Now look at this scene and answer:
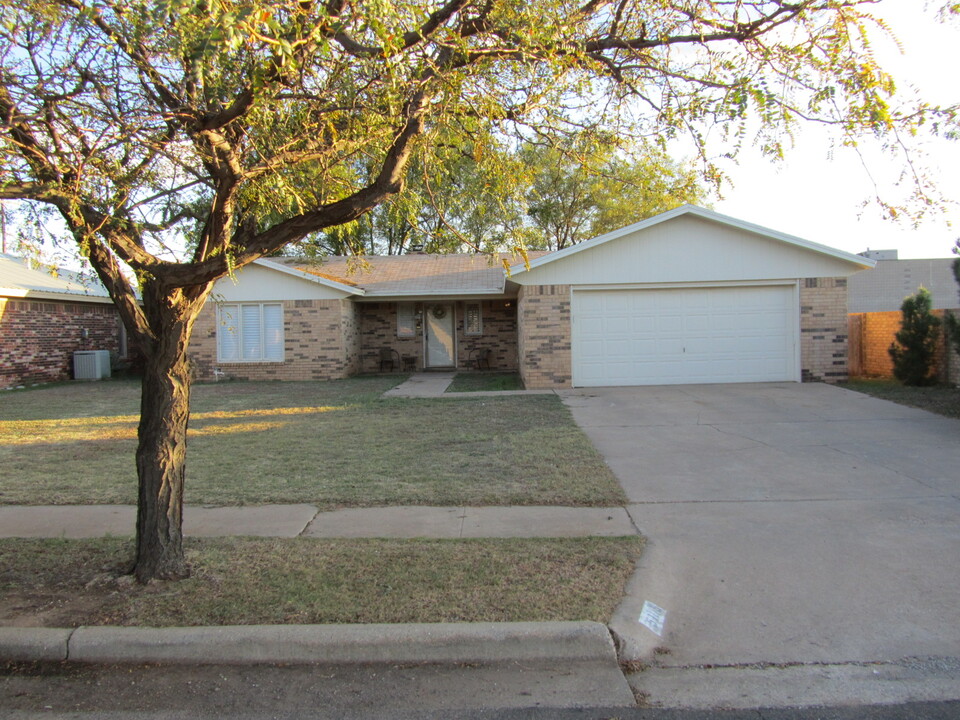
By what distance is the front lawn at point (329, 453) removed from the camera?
7.10 m

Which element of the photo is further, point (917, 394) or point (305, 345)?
point (305, 345)

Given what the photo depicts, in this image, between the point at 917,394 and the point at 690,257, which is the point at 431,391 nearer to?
the point at 690,257

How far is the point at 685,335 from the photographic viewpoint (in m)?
15.6

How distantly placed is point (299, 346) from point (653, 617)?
16.0m

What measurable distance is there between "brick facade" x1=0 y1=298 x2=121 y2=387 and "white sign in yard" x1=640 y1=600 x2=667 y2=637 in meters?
19.1

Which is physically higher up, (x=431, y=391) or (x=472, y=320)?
(x=472, y=320)

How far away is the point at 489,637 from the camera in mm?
3928

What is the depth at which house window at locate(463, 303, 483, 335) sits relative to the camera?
69.9 feet

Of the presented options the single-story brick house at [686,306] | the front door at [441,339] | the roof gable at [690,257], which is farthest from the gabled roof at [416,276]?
the roof gable at [690,257]

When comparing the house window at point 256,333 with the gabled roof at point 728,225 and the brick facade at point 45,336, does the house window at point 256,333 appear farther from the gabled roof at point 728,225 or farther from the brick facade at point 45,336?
the gabled roof at point 728,225

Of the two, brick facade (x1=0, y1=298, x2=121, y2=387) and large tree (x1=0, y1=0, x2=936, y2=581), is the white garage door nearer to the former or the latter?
large tree (x1=0, y1=0, x2=936, y2=581)

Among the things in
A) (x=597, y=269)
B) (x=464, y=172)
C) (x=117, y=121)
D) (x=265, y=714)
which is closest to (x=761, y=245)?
(x=597, y=269)

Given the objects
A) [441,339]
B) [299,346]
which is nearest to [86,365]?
[299,346]

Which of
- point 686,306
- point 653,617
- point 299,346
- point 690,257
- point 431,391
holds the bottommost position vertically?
point 653,617
